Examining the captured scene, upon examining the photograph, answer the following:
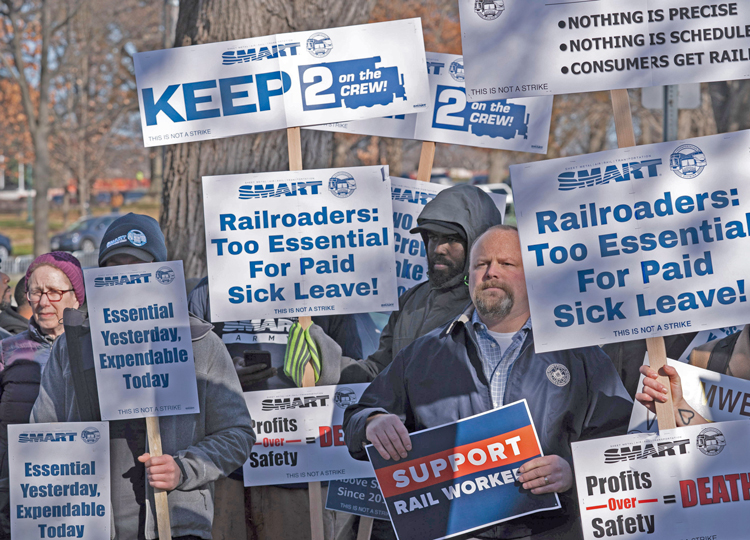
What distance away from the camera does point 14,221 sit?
122ft

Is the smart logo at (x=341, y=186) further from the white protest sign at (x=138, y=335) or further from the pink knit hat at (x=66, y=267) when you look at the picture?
the pink knit hat at (x=66, y=267)

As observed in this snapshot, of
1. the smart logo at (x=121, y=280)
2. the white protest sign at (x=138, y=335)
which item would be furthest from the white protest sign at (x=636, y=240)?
the smart logo at (x=121, y=280)

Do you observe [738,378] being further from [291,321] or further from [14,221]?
[14,221]

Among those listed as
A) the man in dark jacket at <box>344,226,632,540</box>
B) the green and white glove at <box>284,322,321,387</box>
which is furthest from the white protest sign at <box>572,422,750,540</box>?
the green and white glove at <box>284,322,321,387</box>

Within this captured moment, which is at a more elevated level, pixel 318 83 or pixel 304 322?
pixel 318 83

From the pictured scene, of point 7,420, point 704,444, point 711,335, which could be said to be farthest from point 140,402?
point 711,335

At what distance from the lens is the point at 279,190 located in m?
3.66

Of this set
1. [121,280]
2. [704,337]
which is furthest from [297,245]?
[704,337]

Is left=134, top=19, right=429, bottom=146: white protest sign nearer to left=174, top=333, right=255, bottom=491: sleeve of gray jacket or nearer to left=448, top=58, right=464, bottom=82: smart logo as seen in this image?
left=448, top=58, right=464, bottom=82: smart logo

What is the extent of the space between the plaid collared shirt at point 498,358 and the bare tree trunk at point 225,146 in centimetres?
287

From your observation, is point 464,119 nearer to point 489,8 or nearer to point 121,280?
point 489,8

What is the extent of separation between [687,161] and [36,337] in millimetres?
2736

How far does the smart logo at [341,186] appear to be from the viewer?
145 inches

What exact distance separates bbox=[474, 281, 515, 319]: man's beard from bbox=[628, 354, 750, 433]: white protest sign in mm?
532
